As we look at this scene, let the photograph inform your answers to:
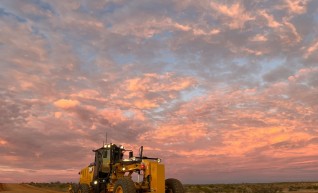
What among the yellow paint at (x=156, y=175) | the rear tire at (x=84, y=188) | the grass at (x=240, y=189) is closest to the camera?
the yellow paint at (x=156, y=175)

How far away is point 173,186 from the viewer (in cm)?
1658

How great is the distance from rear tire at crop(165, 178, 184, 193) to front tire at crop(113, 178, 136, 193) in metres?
2.05

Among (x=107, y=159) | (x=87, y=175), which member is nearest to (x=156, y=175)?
(x=107, y=159)

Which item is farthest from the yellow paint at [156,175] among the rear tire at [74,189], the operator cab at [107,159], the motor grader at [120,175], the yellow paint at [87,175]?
the rear tire at [74,189]

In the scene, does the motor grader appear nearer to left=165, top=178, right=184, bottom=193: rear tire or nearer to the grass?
left=165, top=178, right=184, bottom=193: rear tire

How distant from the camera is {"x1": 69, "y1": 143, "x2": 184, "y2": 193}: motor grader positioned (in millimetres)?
15781

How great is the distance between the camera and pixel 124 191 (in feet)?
50.4

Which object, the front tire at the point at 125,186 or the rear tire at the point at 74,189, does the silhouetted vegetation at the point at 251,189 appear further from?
the front tire at the point at 125,186

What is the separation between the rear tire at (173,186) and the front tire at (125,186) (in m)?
2.05

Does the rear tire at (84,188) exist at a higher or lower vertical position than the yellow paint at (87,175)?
lower

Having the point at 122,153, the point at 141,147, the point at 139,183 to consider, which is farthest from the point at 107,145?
the point at 139,183

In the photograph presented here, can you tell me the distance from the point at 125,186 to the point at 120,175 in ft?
10.8

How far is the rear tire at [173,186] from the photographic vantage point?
16469mm

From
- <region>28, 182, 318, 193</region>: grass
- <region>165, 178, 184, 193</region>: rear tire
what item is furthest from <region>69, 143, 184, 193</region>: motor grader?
<region>28, 182, 318, 193</region>: grass
